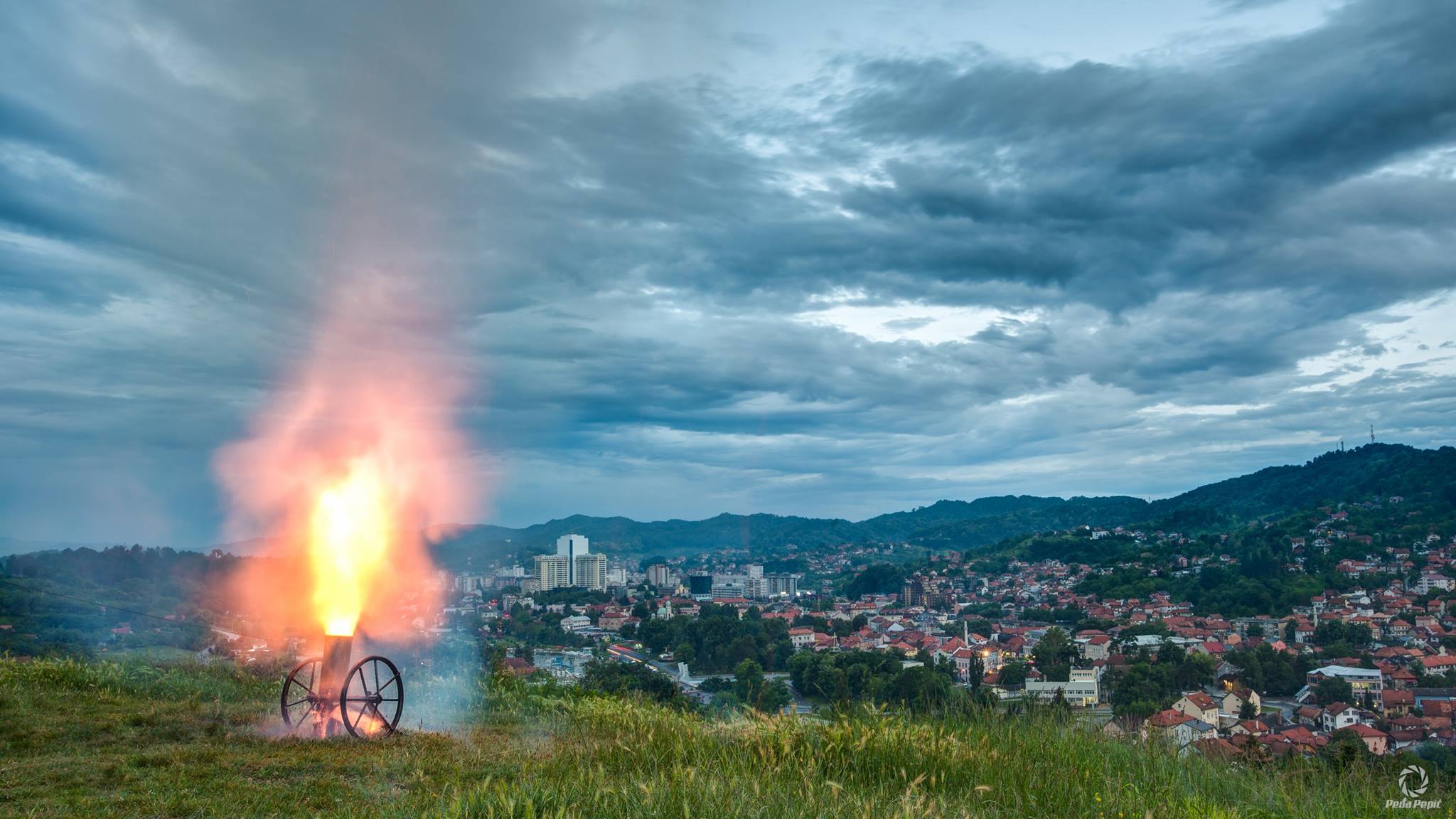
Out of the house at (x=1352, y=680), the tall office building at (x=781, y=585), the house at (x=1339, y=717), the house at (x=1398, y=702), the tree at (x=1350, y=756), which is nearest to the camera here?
the tree at (x=1350, y=756)

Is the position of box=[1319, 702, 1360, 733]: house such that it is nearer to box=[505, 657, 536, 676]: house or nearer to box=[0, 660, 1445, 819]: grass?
box=[0, 660, 1445, 819]: grass

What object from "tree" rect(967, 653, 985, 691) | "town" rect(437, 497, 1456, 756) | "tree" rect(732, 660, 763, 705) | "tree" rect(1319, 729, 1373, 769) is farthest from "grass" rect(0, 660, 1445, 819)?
"tree" rect(732, 660, 763, 705)

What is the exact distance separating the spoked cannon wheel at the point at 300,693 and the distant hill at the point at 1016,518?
4099 cm

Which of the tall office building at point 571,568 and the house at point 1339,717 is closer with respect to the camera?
the house at point 1339,717

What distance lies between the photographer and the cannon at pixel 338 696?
10.5m

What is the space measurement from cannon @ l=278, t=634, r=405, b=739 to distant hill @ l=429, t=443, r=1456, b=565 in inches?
1628

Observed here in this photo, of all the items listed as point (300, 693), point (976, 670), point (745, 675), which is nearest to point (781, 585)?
point (745, 675)

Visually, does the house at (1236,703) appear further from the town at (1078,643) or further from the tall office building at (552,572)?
the tall office building at (552,572)

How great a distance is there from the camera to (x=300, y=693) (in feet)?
39.3

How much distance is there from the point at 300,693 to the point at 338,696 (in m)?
1.52

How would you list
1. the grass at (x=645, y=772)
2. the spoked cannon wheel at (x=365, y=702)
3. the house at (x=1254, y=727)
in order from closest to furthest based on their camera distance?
the grass at (x=645, y=772), the spoked cannon wheel at (x=365, y=702), the house at (x=1254, y=727)

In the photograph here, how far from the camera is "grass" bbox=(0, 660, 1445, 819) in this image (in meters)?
5.93

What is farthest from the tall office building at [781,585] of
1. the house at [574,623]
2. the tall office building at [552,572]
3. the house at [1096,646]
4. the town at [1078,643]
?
the house at [1096,646]

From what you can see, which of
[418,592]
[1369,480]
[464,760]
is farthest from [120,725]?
[1369,480]
